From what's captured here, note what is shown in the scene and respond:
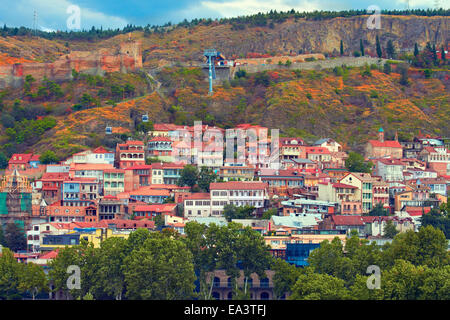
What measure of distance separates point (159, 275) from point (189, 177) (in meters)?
24.4

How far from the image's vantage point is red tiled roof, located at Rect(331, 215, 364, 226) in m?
73.7

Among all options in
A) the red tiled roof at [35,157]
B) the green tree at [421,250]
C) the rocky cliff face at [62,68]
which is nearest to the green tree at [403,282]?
the green tree at [421,250]

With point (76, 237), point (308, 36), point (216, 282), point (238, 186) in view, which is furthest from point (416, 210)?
point (308, 36)

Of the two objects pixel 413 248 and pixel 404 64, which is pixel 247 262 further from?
pixel 404 64

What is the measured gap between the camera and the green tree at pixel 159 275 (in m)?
59.4

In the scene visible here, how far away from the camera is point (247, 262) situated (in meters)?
65.2

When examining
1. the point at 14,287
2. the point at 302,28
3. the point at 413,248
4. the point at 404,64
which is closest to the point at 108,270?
the point at 14,287

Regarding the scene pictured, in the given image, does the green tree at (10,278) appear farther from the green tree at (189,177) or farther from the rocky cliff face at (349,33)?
the rocky cliff face at (349,33)

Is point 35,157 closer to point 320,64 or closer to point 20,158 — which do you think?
point 20,158

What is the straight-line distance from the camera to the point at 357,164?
8812 centimetres

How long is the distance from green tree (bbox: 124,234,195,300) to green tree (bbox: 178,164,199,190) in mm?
22433

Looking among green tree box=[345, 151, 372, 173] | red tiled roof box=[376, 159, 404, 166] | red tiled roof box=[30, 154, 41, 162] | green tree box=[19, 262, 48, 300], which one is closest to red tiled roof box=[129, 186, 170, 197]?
red tiled roof box=[30, 154, 41, 162]

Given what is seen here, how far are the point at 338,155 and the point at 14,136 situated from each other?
36.8 meters

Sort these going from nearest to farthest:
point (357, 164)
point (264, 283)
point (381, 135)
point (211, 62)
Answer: point (264, 283)
point (357, 164)
point (381, 135)
point (211, 62)
